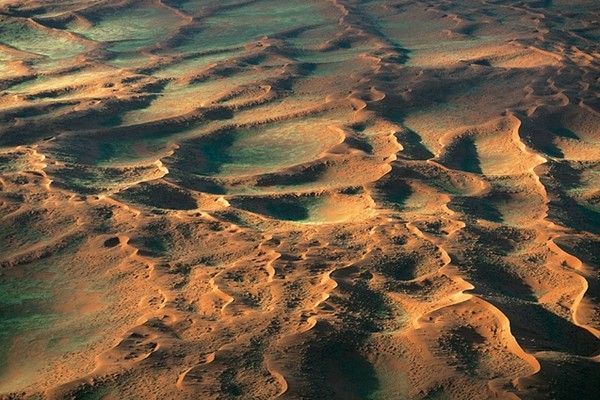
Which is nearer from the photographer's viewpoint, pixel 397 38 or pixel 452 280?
pixel 452 280

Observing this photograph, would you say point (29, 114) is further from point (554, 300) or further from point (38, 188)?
point (554, 300)

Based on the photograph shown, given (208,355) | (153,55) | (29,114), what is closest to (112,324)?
(208,355)

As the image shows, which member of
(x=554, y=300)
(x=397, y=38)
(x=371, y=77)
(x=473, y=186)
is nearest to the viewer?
(x=554, y=300)

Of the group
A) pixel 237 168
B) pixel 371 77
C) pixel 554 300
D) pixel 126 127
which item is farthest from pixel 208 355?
pixel 371 77

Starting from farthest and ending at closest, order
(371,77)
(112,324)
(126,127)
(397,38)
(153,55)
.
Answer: (397,38) → (153,55) → (371,77) → (126,127) → (112,324)

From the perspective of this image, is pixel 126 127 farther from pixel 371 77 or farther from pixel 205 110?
pixel 371 77

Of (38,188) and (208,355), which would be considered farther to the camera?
(38,188)
